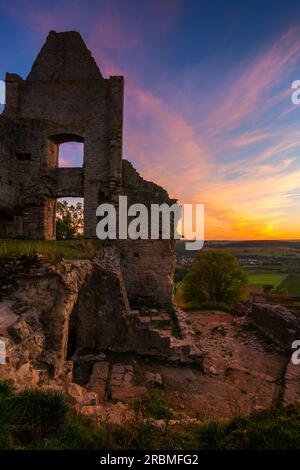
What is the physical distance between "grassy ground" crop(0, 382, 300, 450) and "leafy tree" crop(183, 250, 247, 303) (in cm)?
2026

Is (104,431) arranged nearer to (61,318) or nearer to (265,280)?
(61,318)

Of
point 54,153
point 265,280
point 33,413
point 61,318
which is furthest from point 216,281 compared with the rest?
point 265,280

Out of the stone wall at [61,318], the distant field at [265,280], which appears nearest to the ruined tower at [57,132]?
the stone wall at [61,318]

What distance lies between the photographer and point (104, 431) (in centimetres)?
284

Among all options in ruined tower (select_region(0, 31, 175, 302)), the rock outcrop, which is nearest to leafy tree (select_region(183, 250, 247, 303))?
the rock outcrop

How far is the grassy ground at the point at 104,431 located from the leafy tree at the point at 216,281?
20265 millimetres

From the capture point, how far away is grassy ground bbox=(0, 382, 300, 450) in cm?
263

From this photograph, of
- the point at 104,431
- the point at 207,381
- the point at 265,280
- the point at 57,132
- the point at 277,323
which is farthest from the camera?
the point at 265,280

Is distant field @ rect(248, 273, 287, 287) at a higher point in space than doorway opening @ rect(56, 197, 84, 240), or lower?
lower

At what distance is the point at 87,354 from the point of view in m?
7.41

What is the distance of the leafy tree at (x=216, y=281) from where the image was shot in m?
22.8

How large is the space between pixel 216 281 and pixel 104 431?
70.5 ft

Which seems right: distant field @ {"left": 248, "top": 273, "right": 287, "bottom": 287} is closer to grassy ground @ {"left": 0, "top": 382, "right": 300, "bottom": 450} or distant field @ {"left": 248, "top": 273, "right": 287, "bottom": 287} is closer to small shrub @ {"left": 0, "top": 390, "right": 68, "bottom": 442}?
grassy ground @ {"left": 0, "top": 382, "right": 300, "bottom": 450}
